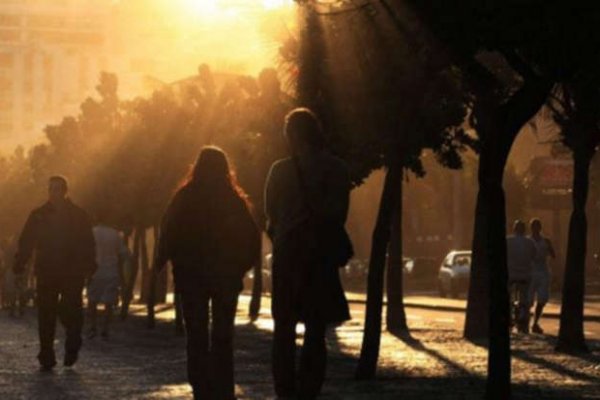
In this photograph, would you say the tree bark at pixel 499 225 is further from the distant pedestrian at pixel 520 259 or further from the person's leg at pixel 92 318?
the distant pedestrian at pixel 520 259

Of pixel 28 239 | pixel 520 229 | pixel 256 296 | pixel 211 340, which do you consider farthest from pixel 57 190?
pixel 256 296

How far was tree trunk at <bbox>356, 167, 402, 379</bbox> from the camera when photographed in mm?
20047

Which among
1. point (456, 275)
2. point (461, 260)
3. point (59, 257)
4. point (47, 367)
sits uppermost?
point (461, 260)

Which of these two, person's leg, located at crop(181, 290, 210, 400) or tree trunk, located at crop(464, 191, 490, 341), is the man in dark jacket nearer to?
person's leg, located at crop(181, 290, 210, 400)

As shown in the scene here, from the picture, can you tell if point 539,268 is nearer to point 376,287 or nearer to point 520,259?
point 520,259

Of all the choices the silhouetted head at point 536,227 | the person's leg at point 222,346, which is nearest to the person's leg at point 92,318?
the silhouetted head at point 536,227

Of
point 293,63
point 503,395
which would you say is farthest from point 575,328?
point 503,395

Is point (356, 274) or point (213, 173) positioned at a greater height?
point (356, 274)

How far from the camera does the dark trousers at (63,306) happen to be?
2277 centimetres

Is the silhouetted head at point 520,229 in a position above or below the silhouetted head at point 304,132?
above

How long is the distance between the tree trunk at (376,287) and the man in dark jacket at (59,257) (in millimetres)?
3574

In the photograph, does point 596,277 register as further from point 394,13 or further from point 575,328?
point 394,13

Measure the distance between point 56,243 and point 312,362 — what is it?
799 cm

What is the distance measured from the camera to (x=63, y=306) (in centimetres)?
2312
